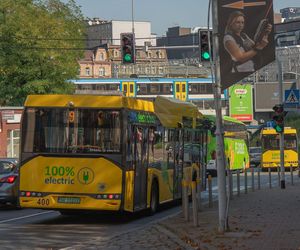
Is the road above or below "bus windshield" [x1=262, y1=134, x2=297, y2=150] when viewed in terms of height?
below

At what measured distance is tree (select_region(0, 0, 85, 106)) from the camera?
42.2 metres

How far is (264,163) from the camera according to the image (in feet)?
159

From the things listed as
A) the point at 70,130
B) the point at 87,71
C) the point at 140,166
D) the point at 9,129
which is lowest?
the point at 140,166

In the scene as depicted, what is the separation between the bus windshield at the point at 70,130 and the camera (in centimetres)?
1485

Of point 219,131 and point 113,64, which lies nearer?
point 219,131

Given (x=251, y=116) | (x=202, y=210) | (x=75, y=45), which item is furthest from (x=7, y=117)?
(x=251, y=116)

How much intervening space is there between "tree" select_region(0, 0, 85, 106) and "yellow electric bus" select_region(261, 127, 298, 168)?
15.5 meters

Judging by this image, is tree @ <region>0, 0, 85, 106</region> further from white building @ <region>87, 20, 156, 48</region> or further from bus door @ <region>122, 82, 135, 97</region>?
white building @ <region>87, 20, 156, 48</region>

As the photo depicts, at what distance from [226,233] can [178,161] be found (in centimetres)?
748

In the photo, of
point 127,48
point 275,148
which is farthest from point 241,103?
point 127,48

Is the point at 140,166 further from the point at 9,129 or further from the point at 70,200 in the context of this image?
the point at 9,129

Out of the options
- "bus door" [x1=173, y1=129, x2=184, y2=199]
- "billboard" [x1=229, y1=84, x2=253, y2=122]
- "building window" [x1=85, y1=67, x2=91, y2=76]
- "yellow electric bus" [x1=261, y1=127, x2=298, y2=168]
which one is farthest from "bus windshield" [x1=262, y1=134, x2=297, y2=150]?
"building window" [x1=85, y1=67, x2=91, y2=76]

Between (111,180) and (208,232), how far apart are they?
316cm

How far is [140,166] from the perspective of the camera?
624 inches
